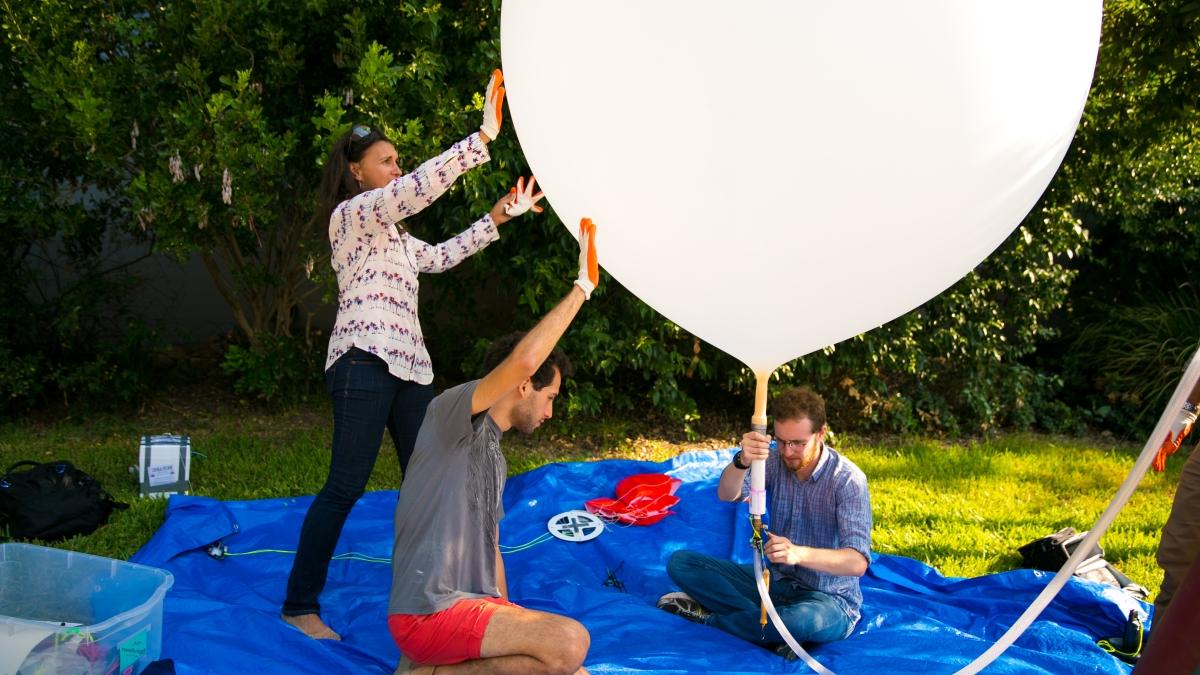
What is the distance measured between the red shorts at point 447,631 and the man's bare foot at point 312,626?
0.60 metres

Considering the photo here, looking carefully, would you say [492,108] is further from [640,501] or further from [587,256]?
Answer: [640,501]

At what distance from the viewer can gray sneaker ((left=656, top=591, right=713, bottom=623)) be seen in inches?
124

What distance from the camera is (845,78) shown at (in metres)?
1.83

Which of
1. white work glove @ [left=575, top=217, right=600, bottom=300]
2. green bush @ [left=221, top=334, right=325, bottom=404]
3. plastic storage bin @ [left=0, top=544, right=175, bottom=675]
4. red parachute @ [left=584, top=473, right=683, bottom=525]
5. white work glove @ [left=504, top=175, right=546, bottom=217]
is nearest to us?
white work glove @ [left=575, top=217, right=600, bottom=300]

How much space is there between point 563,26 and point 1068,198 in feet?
15.7

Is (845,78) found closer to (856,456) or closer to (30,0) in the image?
(856,456)

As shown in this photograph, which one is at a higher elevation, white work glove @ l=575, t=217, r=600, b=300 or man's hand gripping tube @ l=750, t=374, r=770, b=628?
white work glove @ l=575, t=217, r=600, b=300

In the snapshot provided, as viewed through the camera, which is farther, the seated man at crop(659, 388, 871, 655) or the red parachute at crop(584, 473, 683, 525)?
the red parachute at crop(584, 473, 683, 525)

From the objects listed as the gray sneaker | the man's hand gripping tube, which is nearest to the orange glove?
the man's hand gripping tube

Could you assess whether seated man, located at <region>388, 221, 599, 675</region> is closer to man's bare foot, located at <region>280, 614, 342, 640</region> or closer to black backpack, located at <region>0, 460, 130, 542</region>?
man's bare foot, located at <region>280, 614, 342, 640</region>

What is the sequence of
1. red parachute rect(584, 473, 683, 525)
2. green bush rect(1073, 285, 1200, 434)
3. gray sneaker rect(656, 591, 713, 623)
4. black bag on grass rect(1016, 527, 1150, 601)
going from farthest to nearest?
1. green bush rect(1073, 285, 1200, 434)
2. red parachute rect(584, 473, 683, 525)
3. black bag on grass rect(1016, 527, 1150, 601)
4. gray sneaker rect(656, 591, 713, 623)

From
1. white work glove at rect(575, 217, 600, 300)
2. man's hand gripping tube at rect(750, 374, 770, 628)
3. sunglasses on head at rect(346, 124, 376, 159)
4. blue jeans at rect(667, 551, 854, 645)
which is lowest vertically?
blue jeans at rect(667, 551, 854, 645)

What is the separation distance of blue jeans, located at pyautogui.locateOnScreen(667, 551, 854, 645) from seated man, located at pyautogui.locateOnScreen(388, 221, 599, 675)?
689 mm

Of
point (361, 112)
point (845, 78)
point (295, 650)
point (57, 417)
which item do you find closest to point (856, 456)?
point (361, 112)
